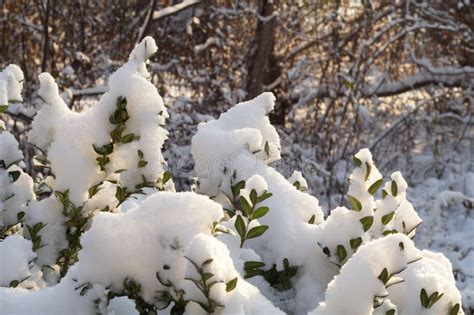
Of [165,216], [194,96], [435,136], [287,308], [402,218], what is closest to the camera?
[165,216]

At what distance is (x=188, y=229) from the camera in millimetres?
881

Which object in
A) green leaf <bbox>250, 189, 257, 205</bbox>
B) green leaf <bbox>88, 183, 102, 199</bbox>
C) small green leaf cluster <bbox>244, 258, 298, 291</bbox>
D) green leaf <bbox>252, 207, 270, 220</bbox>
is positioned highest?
green leaf <bbox>250, 189, 257, 205</bbox>

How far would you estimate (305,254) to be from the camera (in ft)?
3.84

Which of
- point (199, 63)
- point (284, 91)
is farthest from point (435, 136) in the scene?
point (199, 63)

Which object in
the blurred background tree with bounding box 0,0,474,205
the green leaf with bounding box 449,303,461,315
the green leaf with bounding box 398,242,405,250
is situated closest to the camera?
the green leaf with bounding box 398,242,405,250

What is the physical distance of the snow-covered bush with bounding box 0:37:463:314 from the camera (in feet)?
2.92

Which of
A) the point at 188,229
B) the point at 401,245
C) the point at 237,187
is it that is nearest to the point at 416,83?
the point at 237,187

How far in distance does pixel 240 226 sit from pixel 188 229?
0.79 ft

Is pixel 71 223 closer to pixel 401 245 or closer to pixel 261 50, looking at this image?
pixel 401 245

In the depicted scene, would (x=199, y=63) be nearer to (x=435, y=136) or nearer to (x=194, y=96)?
(x=194, y=96)

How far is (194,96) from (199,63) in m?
0.46

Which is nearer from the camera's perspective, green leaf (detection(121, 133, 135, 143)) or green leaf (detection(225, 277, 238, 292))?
green leaf (detection(225, 277, 238, 292))

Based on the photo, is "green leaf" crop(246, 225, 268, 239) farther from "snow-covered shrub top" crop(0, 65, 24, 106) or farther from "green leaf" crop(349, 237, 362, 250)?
"snow-covered shrub top" crop(0, 65, 24, 106)

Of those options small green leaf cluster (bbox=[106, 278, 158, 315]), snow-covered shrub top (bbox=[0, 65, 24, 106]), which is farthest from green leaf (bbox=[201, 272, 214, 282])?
snow-covered shrub top (bbox=[0, 65, 24, 106])
